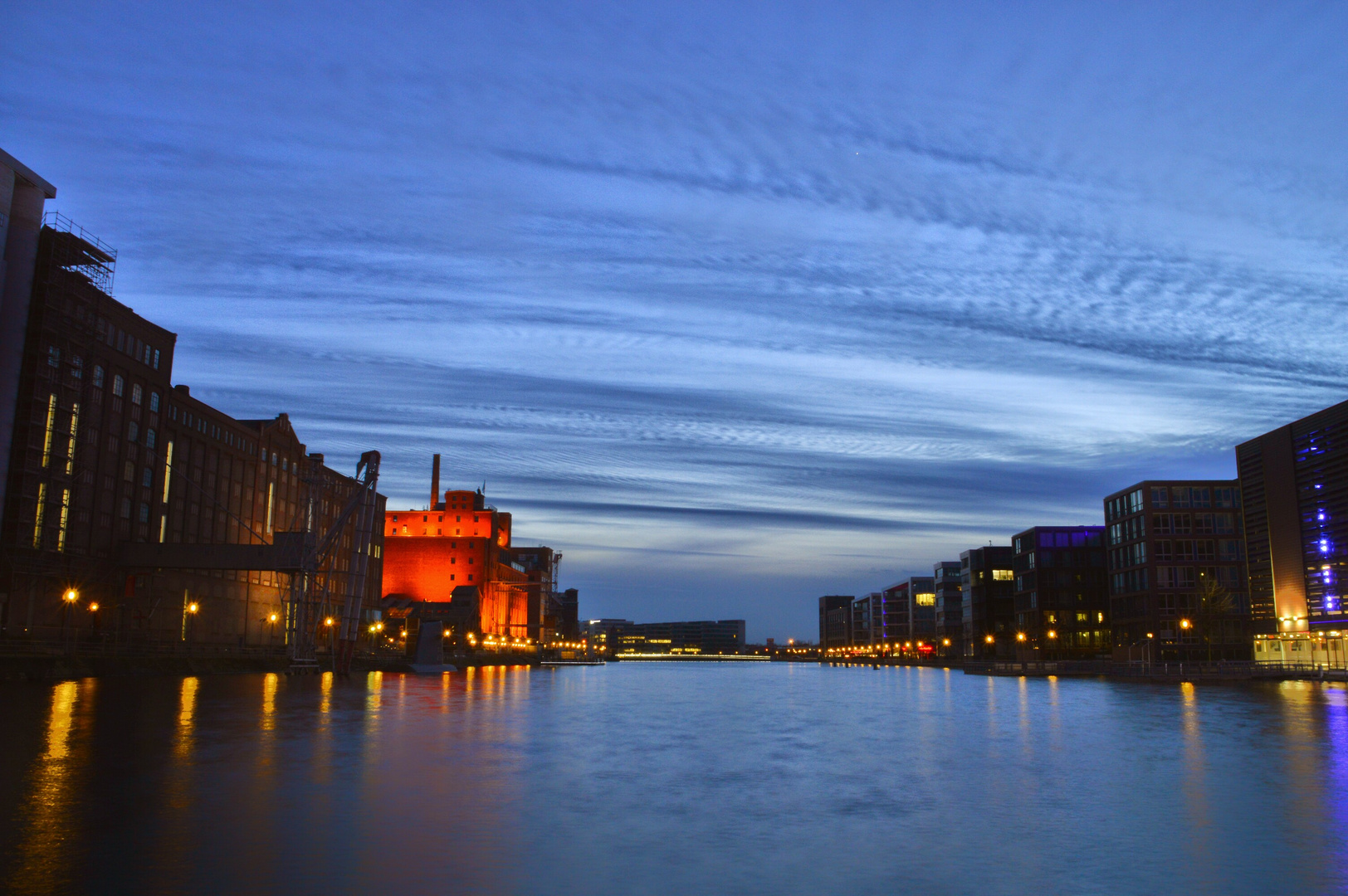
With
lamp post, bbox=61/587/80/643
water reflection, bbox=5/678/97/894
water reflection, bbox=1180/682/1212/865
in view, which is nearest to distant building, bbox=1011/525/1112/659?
water reflection, bbox=1180/682/1212/865

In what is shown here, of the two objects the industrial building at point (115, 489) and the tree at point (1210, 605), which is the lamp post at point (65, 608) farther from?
the tree at point (1210, 605)

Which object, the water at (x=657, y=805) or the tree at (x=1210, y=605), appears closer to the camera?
the water at (x=657, y=805)

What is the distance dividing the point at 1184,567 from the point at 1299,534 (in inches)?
1323

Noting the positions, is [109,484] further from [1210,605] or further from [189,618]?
[1210,605]

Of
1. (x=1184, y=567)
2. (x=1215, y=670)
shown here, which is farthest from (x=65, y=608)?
(x=1184, y=567)

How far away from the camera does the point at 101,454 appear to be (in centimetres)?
9025

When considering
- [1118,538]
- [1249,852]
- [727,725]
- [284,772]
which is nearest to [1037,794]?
[1249,852]

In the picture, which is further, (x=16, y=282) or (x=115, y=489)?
(x=115, y=489)

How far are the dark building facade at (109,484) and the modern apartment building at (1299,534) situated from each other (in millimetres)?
96132

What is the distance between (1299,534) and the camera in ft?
313

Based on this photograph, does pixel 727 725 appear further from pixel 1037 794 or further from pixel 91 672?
pixel 91 672

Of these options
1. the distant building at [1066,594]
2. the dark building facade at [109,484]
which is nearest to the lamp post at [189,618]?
the dark building facade at [109,484]

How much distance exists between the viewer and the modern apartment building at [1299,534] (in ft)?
296

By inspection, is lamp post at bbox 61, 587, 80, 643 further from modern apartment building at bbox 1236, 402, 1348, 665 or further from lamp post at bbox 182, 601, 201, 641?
modern apartment building at bbox 1236, 402, 1348, 665
